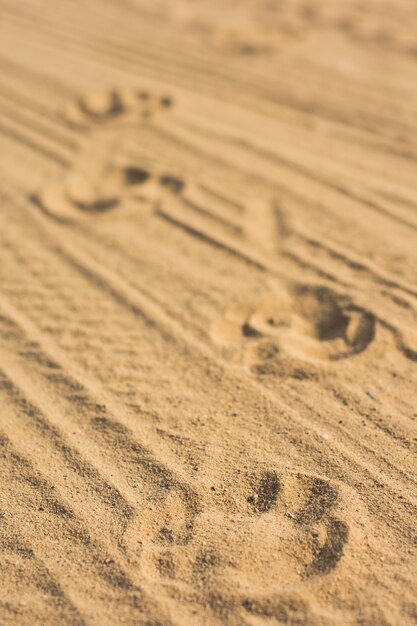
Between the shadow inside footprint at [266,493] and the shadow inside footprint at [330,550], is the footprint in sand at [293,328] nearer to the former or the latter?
the shadow inside footprint at [266,493]

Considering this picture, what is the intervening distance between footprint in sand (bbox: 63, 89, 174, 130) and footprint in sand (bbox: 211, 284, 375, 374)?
6.36 ft

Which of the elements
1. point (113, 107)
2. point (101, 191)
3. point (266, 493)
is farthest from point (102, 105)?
point (266, 493)

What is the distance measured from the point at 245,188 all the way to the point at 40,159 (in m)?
1.20

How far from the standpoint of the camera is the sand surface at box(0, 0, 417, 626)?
5.50ft

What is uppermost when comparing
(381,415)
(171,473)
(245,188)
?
(245,188)

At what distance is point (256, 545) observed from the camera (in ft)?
5.69

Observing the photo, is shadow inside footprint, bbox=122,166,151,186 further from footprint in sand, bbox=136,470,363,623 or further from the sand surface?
footprint in sand, bbox=136,470,363,623

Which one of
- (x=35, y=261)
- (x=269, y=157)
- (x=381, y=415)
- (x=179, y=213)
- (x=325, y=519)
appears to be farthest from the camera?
(x=269, y=157)

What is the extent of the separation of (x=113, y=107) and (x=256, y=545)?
10.5 feet

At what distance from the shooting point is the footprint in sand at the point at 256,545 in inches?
63.9

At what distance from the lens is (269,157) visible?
346 centimetres

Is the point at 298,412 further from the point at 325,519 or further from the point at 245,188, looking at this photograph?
the point at 245,188

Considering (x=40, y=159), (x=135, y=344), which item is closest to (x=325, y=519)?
(x=135, y=344)

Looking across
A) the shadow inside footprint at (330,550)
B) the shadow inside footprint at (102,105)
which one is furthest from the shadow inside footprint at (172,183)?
the shadow inside footprint at (330,550)
